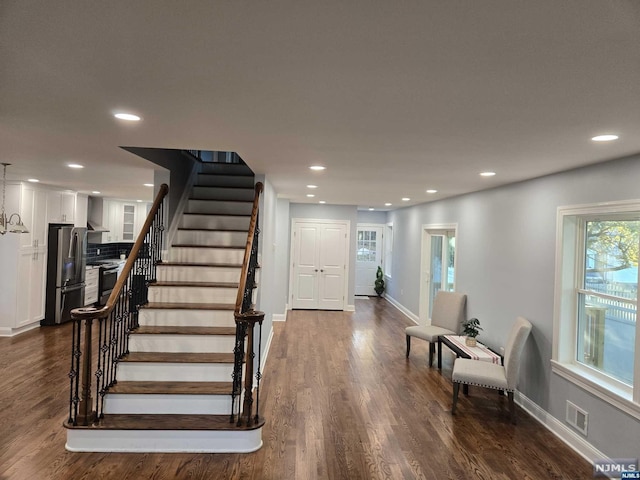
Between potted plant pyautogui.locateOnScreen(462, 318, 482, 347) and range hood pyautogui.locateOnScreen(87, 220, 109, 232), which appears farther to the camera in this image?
range hood pyautogui.locateOnScreen(87, 220, 109, 232)

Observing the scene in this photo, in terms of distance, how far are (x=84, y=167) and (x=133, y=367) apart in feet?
7.67

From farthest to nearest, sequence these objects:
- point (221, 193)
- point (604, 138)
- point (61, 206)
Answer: point (61, 206), point (221, 193), point (604, 138)

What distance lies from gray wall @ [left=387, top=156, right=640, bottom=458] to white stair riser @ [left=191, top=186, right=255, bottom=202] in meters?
3.19

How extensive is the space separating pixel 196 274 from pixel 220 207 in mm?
1334

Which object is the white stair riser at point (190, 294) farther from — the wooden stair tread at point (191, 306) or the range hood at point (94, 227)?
the range hood at point (94, 227)

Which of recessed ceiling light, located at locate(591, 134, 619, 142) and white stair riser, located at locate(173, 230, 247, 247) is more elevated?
recessed ceiling light, located at locate(591, 134, 619, 142)

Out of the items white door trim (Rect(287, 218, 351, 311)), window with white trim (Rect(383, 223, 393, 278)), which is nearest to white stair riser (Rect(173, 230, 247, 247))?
white door trim (Rect(287, 218, 351, 311))

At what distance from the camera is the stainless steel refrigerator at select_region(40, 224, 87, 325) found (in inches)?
285

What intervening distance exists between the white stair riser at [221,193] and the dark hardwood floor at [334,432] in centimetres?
229

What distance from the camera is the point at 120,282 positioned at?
12.1 ft

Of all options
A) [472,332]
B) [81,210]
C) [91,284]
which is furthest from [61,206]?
[472,332]

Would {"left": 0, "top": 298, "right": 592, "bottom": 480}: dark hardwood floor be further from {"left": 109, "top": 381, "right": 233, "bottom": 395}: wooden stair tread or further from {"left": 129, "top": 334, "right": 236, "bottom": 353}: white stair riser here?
{"left": 129, "top": 334, "right": 236, "bottom": 353}: white stair riser

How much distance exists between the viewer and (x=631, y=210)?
302 cm

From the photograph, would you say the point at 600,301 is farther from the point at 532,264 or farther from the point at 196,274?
the point at 196,274
